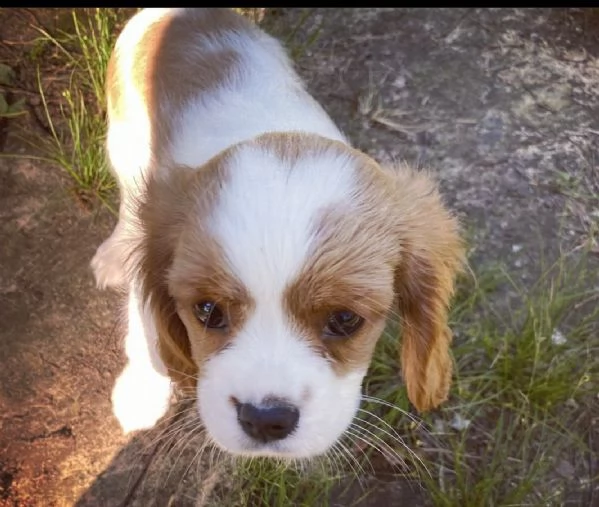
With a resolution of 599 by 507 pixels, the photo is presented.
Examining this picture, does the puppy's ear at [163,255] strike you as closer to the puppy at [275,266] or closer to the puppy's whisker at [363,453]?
the puppy at [275,266]

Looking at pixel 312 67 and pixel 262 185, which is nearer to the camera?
pixel 262 185

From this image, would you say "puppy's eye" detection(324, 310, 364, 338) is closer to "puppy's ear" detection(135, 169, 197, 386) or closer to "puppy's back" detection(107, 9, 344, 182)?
"puppy's ear" detection(135, 169, 197, 386)

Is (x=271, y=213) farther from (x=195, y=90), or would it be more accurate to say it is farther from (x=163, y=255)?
(x=195, y=90)

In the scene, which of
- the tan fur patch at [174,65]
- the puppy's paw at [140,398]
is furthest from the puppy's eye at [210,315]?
the puppy's paw at [140,398]

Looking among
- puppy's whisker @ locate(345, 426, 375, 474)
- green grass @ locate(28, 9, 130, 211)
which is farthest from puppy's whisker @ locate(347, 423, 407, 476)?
green grass @ locate(28, 9, 130, 211)

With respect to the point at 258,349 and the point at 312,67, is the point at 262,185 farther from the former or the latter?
the point at 312,67

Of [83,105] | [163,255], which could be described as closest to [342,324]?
[163,255]

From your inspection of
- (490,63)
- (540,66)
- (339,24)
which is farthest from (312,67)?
(540,66)

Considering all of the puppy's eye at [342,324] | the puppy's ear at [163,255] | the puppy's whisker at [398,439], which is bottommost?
the puppy's whisker at [398,439]
